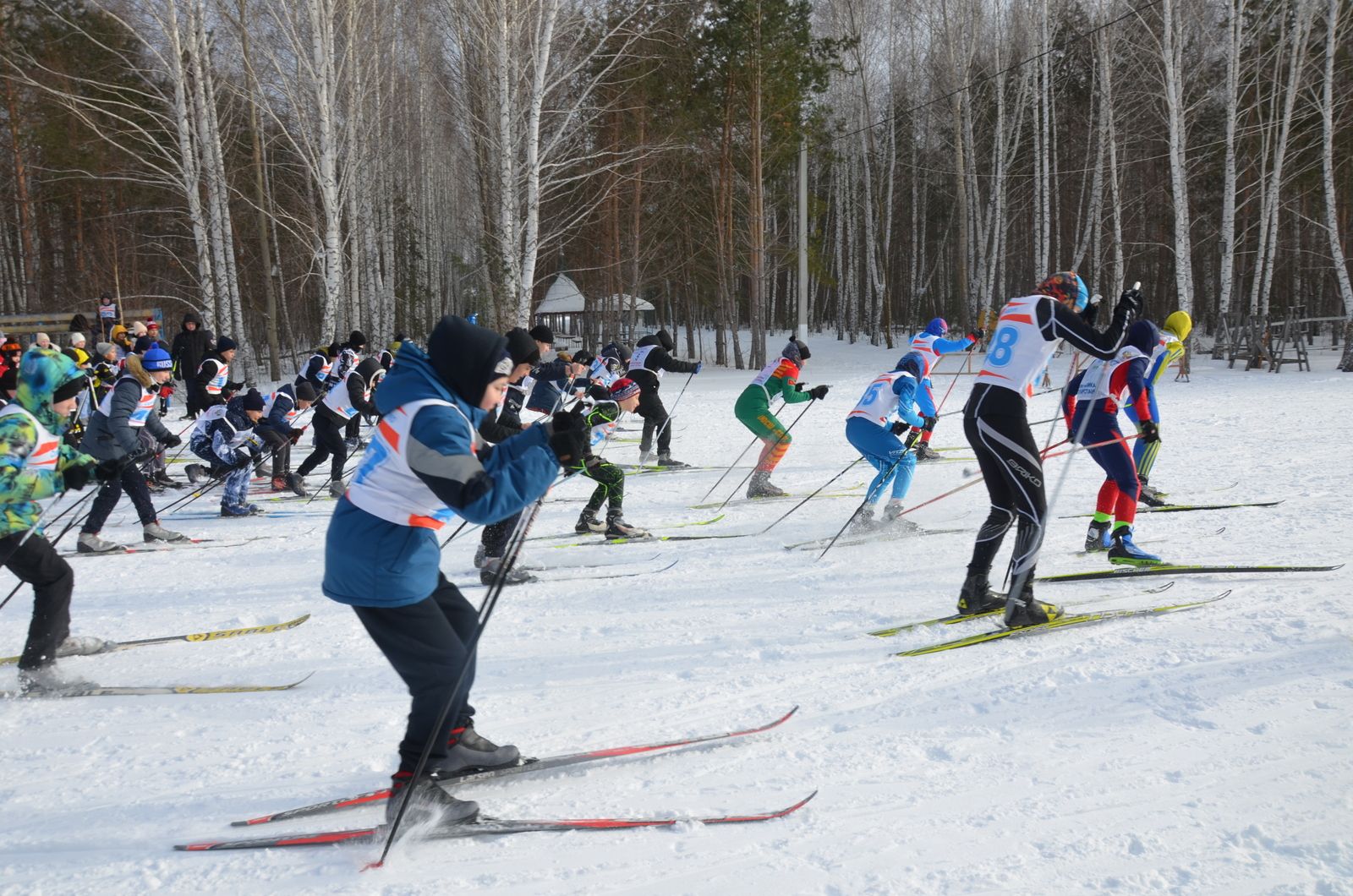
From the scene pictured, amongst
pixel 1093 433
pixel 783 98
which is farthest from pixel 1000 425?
pixel 783 98

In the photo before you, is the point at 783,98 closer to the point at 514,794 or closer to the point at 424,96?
the point at 424,96

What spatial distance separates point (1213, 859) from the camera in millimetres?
2465

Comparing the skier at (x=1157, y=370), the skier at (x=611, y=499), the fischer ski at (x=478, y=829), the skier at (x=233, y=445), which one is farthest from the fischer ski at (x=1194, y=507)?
the skier at (x=233, y=445)

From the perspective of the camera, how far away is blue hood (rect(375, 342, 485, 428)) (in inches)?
101

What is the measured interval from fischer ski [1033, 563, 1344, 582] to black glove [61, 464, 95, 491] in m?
4.93

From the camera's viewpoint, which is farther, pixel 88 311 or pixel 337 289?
pixel 88 311

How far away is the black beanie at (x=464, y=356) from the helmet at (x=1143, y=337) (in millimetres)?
4663

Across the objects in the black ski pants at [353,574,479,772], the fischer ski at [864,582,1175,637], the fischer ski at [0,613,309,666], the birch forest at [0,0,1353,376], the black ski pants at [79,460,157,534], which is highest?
the birch forest at [0,0,1353,376]

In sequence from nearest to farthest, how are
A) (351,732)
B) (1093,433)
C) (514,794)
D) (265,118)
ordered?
1. (514,794)
2. (351,732)
3. (1093,433)
4. (265,118)

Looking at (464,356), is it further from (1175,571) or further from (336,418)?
(336,418)

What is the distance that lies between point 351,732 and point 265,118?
25.5 meters

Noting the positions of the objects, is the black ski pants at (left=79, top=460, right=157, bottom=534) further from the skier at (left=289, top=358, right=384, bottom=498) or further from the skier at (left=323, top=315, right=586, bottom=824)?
the skier at (left=323, top=315, right=586, bottom=824)

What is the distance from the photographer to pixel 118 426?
23.7 ft

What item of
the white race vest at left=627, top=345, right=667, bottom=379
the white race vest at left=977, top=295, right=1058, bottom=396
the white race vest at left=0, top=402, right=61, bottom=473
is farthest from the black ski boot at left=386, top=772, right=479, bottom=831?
the white race vest at left=627, top=345, right=667, bottom=379
